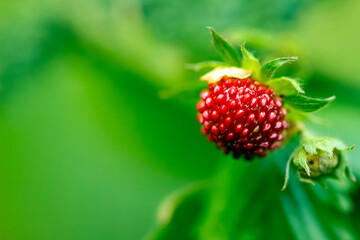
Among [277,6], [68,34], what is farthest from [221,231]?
[68,34]

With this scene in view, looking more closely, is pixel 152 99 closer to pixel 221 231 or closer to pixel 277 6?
pixel 277 6

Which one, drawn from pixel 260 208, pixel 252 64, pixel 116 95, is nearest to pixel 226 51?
pixel 252 64

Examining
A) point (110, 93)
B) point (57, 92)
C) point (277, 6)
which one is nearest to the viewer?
point (277, 6)

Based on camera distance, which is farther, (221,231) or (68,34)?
(68,34)

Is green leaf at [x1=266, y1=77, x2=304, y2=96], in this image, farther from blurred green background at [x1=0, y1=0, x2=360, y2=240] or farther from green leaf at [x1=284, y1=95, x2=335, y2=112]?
blurred green background at [x1=0, y1=0, x2=360, y2=240]

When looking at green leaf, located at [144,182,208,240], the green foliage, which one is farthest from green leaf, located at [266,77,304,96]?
green leaf, located at [144,182,208,240]

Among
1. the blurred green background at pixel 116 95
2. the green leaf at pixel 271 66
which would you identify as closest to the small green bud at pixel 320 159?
the green leaf at pixel 271 66
